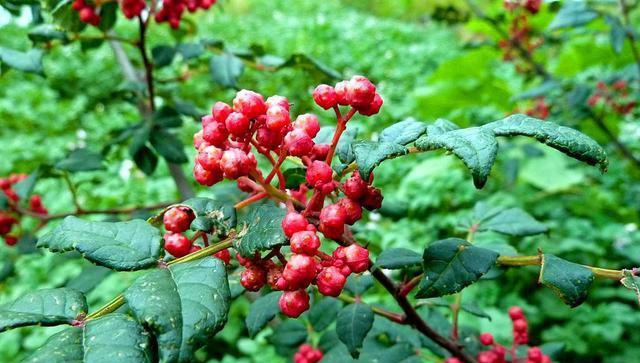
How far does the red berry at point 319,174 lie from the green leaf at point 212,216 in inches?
4.6

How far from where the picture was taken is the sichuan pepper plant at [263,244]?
55cm

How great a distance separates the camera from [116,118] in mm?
4988

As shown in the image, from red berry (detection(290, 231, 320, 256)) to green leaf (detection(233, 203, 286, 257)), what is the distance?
0.04 ft

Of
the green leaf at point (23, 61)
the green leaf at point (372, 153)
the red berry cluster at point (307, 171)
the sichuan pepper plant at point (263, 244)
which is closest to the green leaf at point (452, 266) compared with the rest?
the sichuan pepper plant at point (263, 244)

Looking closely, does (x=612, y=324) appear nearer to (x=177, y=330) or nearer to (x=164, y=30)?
(x=177, y=330)

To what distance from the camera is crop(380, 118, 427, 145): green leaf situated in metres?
0.66

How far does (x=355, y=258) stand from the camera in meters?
0.69

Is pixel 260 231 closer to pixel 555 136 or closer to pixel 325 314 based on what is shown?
pixel 555 136

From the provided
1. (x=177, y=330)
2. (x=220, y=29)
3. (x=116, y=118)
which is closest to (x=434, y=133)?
(x=177, y=330)

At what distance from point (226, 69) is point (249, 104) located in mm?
814

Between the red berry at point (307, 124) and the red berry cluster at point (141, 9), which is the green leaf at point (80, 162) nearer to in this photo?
the red berry cluster at point (141, 9)

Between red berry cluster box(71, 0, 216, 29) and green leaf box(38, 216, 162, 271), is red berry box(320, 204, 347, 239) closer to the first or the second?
green leaf box(38, 216, 162, 271)

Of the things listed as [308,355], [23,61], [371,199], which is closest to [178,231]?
[371,199]

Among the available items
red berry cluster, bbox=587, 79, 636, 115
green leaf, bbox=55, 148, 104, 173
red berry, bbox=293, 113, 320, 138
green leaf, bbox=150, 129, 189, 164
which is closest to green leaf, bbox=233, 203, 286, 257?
red berry, bbox=293, 113, 320, 138
